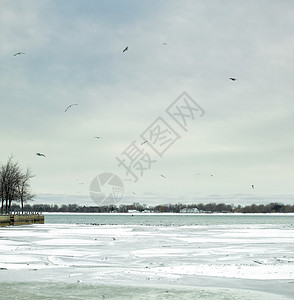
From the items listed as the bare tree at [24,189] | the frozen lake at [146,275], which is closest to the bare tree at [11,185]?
the bare tree at [24,189]

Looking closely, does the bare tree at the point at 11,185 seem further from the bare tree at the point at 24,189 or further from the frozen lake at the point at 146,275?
the frozen lake at the point at 146,275

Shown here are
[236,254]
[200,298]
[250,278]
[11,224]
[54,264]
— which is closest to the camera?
[200,298]

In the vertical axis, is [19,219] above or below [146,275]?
above

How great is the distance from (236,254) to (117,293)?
11.7 meters

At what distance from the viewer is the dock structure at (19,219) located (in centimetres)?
6403

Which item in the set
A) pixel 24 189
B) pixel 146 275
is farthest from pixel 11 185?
pixel 146 275

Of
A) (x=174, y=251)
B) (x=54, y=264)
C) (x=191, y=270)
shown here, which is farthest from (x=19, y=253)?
(x=191, y=270)

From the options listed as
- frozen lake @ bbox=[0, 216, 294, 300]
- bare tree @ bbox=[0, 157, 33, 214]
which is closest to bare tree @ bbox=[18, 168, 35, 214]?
bare tree @ bbox=[0, 157, 33, 214]

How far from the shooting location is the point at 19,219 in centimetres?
7094

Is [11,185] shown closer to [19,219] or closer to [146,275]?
[19,219]

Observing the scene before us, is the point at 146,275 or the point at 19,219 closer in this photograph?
the point at 146,275

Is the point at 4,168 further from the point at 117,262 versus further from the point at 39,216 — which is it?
the point at 117,262

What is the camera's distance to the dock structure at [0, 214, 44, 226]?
64.0 meters

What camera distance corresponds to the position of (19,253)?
74.4ft
